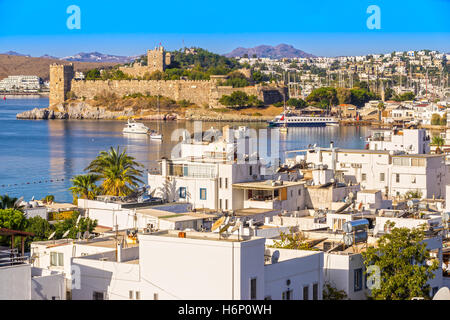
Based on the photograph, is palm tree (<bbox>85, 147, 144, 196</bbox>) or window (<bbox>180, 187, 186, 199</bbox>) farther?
palm tree (<bbox>85, 147, 144, 196</bbox>)

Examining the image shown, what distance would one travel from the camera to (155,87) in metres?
63.0

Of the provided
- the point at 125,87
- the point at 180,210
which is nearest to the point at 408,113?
the point at 125,87

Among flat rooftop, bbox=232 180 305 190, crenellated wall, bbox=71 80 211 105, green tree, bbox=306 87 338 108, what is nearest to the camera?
flat rooftop, bbox=232 180 305 190

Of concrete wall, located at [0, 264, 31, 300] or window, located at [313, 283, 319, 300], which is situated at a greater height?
concrete wall, located at [0, 264, 31, 300]

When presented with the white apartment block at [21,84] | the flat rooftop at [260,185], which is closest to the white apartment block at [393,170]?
the flat rooftop at [260,185]

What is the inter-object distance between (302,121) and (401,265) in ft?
152

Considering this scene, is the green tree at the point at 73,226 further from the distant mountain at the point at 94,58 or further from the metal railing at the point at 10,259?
the distant mountain at the point at 94,58

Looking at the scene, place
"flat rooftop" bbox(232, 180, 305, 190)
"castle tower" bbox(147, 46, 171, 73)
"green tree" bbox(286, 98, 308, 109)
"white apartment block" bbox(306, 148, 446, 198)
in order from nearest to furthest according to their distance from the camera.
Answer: "flat rooftop" bbox(232, 180, 305, 190)
"white apartment block" bbox(306, 148, 446, 198)
"green tree" bbox(286, 98, 308, 109)
"castle tower" bbox(147, 46, 171, 73)

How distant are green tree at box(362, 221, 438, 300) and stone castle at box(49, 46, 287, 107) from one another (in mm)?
53916

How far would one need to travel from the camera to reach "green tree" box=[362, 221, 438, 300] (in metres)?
5.65

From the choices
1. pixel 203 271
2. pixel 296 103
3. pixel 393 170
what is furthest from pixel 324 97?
pixel 203 271

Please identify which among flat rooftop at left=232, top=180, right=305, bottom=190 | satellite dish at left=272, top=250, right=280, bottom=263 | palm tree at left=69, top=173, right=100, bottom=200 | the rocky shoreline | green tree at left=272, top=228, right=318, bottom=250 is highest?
the rocky shoreline

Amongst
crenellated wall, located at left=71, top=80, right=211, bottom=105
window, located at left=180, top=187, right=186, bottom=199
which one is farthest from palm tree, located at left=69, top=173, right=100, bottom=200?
crenellated wall, located at left=71, top=80, right=211, bottom=105

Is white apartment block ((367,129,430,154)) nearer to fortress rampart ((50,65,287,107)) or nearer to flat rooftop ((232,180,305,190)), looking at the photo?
flat rooftop ((232,180,305,190))
